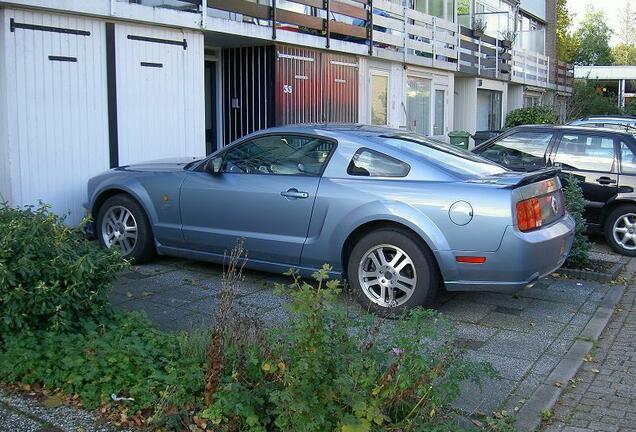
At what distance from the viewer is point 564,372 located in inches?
206

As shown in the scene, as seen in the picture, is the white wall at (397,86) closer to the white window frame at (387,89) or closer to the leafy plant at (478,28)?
the white window frame at (387,89)

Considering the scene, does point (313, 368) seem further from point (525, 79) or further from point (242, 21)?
point (525, 79)

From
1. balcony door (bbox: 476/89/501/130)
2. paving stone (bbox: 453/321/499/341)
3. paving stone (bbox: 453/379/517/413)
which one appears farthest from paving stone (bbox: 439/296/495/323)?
balcony door (bbox: 476/89/501/130)

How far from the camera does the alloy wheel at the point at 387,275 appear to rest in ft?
20.4

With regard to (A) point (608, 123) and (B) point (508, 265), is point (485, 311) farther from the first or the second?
(A) point (608, 123)

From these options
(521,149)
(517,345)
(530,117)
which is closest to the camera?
(517,345)

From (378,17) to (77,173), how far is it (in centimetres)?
857

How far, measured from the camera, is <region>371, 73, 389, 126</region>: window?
16.0m

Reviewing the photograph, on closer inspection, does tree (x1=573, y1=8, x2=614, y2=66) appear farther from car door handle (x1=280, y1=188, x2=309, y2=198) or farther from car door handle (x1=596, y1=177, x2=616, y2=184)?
car door handle (x1=280, y1=188, x2=309, y2=198)

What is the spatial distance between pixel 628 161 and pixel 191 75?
623 cm

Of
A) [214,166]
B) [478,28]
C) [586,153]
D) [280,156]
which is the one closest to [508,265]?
[280,156]

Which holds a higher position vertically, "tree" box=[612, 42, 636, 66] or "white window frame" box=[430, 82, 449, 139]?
"tree" box=[612, 42, 636, 66]

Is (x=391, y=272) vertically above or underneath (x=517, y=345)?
above

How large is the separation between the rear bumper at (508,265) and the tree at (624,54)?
66691 mm
